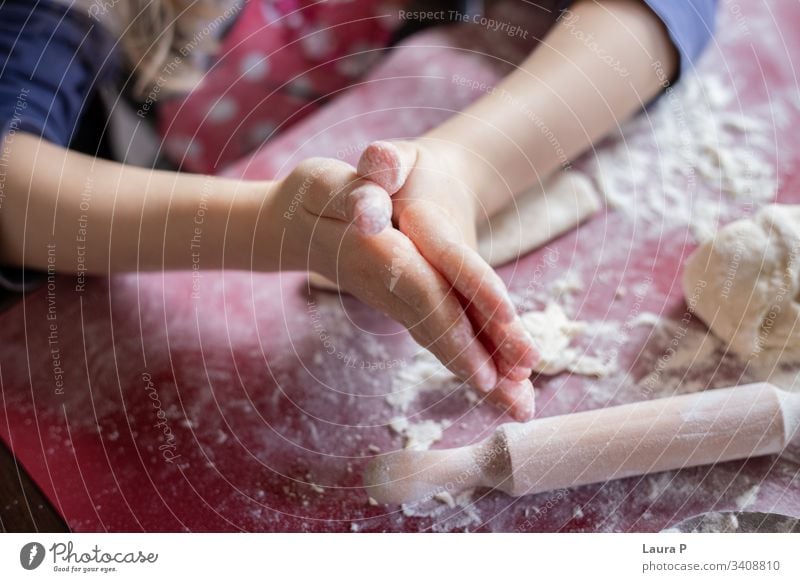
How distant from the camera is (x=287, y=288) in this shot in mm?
537

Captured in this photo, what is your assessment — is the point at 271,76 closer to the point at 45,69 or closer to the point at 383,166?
the point at 45,69

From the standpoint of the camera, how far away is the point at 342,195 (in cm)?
42

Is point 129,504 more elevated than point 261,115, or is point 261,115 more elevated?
point 261,115

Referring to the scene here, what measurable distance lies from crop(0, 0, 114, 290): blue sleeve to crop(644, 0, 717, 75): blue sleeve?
0.45 m

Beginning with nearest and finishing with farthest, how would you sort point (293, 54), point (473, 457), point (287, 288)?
point (473, 457), point (287, 288), point (293, 54)

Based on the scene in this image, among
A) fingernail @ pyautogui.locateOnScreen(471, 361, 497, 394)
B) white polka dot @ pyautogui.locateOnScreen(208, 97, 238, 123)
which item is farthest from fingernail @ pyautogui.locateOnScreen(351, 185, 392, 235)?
white polka dot @ pyautogui.locateOnScreen(208, 97, 238, 123)

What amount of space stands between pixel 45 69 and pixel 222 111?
172 mm

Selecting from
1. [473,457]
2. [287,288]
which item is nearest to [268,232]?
[287,288]

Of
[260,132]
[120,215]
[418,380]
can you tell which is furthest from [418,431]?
[260,132]

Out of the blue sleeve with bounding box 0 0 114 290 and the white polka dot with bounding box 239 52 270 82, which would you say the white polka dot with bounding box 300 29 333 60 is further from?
the blue sleeve with bounding box 0 0 114 290

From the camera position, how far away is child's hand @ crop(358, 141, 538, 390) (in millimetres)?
399

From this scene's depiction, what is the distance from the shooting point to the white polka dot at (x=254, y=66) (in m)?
0.67
